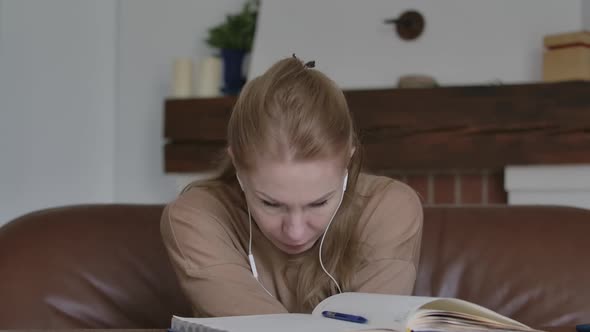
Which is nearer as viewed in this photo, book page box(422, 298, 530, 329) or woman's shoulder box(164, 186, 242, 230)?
book page box(422, 298, 530, 329)

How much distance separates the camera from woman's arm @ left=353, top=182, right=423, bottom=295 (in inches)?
52.1

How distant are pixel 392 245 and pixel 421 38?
7.90 feet

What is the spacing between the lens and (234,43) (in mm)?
3912

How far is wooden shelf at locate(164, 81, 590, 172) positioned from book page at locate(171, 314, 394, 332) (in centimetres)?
227

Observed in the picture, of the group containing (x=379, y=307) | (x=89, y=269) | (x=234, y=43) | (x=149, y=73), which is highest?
(x=234, y=43)

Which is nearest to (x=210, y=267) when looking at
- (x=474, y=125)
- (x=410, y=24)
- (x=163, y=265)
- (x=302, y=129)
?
(x=302, y=129)

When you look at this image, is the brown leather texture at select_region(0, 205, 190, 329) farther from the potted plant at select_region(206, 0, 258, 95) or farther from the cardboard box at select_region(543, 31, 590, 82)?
the potted plant at select_region(206, 0, 258, 95)

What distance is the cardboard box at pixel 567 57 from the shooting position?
10.5 feet

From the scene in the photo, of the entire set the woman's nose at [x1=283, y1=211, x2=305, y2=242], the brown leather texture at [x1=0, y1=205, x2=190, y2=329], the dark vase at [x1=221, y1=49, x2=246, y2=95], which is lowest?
the brown leather texture at [x1=0, y1=205, x2=190, y2=329]

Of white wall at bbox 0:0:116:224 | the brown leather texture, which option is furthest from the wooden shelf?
the brown leather texture

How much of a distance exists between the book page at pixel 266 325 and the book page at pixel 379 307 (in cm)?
2

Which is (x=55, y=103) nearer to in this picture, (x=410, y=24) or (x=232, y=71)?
(x=232, y=71)

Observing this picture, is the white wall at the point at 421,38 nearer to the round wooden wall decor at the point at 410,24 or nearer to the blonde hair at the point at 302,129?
the round wooden wall decor at the point at 410,24

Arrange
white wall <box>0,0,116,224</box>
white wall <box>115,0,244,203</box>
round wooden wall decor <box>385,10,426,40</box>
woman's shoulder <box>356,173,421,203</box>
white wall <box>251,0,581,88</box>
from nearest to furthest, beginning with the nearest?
woman's shoulder <box>356,173,421,203</box> → white wall <box>251,0,581,88</box> → round wooden wall decor <box>385,10,426,40</box> → white wall <box>0,0,116,224</box> → white wall <box>115,0,244,203</box>
